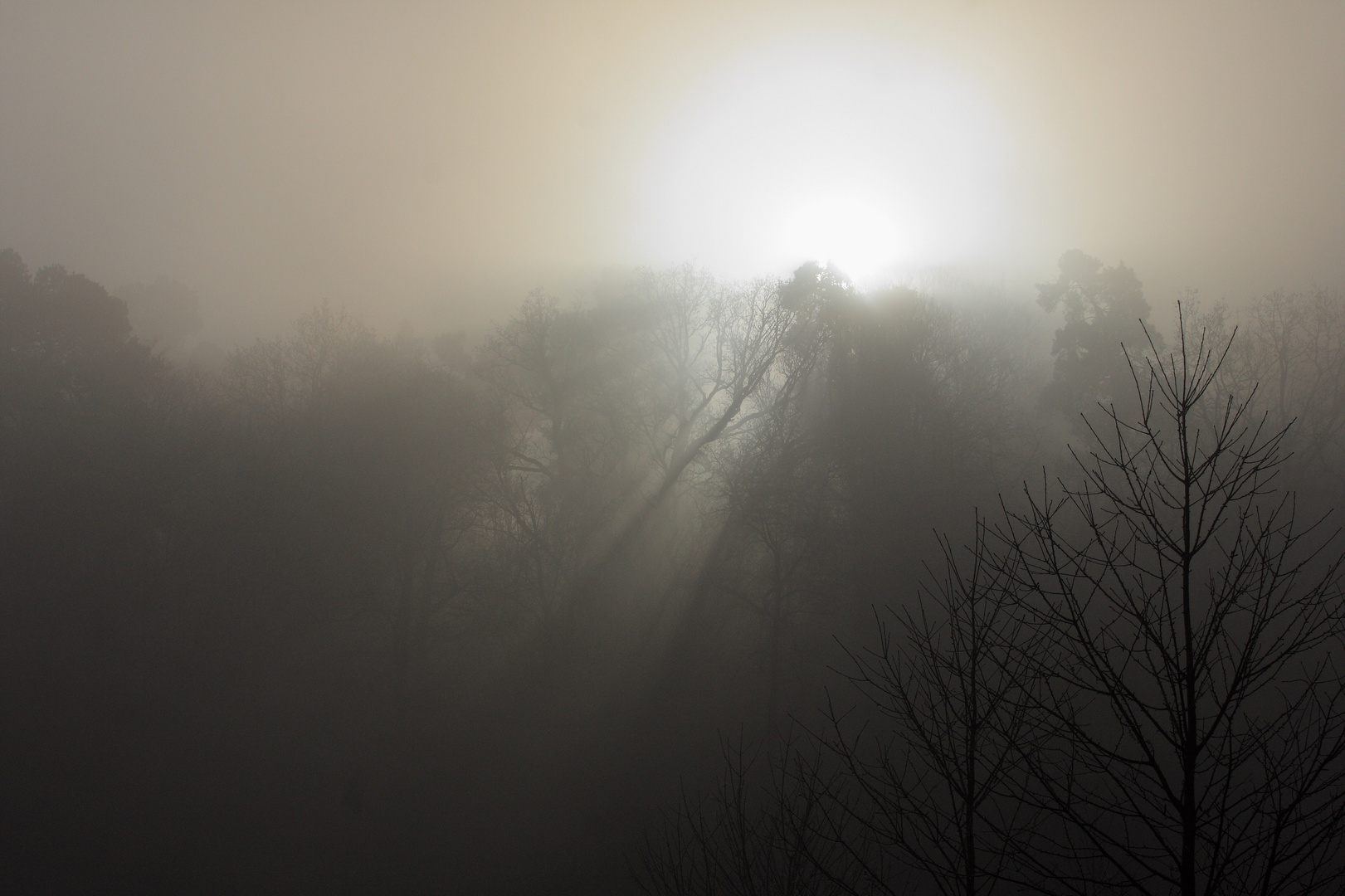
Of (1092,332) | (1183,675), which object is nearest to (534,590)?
(1183,675)

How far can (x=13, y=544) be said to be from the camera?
21.8 m

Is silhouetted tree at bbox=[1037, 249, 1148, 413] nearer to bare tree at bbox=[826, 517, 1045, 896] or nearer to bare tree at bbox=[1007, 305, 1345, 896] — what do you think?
bare tree at bbox=[1007, 305, 1345, 896]

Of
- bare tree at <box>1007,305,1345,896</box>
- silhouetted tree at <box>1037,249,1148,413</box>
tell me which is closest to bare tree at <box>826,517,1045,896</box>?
bare tree at <box>1007,305,1345,896</box>

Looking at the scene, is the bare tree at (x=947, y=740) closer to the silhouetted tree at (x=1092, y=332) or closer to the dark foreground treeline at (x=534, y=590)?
the dark foreground treeline at (x=534, y=590)

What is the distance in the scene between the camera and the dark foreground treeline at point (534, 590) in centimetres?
1620

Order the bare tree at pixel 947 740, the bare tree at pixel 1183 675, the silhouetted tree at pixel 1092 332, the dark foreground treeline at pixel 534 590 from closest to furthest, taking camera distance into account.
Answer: the bare tree at pixel 1183 675 → the bare tree at pixel 947 740 → the dark foreground treeline at pixel 534 590 → the silhouetted tree at pixel 1092 332

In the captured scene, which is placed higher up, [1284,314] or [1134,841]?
[1284,314]

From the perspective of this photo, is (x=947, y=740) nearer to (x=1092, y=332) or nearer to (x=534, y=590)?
(x=534, y=590)

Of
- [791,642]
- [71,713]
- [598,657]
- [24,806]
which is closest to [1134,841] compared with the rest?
[791,642]

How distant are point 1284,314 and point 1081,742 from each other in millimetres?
37281

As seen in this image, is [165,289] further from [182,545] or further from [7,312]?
[182,545]

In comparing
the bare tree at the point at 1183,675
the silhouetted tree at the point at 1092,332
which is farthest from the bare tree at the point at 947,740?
the silhouetted tree at the point at 1092,332

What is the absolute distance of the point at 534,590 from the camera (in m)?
21.8

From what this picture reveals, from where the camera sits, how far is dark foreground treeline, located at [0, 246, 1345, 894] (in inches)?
638
